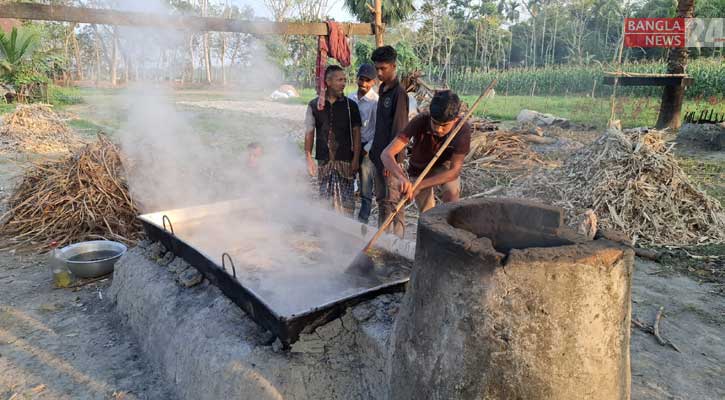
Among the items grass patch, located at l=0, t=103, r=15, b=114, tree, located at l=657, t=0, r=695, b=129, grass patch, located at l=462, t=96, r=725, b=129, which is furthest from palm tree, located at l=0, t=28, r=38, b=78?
tree, located at l=657, t=0, r=695, b=129

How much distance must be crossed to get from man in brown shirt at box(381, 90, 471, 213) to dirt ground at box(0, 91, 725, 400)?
1730 millimetres

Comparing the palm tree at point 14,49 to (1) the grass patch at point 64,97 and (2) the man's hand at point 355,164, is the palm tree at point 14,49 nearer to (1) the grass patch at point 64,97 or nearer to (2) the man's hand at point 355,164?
(1) the grass patch at point 64,97

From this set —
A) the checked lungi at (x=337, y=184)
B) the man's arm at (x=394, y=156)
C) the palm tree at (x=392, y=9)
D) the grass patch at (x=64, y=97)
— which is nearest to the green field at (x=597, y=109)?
the checked lungi at (x=337, y=184)

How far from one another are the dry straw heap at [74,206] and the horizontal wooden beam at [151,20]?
1.78 meters

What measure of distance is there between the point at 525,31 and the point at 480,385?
41.8 m

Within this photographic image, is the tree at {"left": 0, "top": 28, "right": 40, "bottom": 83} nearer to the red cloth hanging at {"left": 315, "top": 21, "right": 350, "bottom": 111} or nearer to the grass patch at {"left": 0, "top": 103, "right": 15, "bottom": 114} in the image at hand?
the grass patch at {"left": 0, "top": 103, "right": 15, "bottom": 114}

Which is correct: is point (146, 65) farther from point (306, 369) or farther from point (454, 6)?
point (454, 6)

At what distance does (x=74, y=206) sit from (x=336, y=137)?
3139mm

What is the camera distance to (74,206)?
5.21 metres

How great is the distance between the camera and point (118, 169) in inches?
219

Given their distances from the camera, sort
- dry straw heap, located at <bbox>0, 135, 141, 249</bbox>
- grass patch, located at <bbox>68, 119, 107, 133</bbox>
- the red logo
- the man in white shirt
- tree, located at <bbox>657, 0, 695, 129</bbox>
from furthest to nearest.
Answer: grass patch, located at <bbox>68, 119, 107, 133</bbox> → tree, located at <bbox>657, 0, 695, 129</bbox> → the red logo → dry straw heap, located at <bbox>0, 135, 141, 249</bbox> → the man in white shirt

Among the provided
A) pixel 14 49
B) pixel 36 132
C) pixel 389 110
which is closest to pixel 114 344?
pixel 389 110

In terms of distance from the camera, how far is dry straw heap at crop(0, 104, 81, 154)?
11.1m

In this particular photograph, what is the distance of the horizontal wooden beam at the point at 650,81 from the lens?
381 inches
